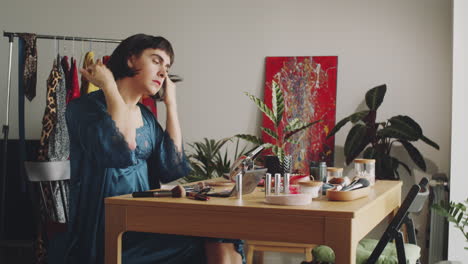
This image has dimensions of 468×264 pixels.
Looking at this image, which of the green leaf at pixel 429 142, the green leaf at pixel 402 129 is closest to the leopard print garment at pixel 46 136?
the green leaf at pixel 402 129

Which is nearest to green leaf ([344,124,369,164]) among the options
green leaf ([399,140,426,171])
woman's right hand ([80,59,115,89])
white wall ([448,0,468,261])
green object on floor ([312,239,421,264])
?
green leaf ([399,140,426,171])

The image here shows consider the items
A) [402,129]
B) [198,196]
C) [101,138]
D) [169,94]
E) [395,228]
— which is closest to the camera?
[198,196]

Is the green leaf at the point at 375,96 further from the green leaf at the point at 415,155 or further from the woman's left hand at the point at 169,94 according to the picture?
the woman's left hand at the point at 169,94

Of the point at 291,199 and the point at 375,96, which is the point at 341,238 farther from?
the point at 375,96

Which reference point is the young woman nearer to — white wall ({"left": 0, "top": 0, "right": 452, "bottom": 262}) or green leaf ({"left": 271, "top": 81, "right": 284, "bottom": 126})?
green leaf ({"left": 271, "top": 81, "right": 284, "bottom": 126})

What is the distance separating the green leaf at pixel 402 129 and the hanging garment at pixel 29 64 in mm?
2398

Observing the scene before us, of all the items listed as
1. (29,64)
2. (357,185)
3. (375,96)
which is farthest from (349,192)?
(29,64)

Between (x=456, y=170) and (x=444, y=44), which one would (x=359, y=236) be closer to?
(x=456, y=170)

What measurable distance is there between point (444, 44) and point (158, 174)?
2.65 meters

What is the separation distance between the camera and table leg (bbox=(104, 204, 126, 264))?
2.18m

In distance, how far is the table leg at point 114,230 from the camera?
2.18m

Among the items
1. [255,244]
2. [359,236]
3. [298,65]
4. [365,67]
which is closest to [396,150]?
[365,67]

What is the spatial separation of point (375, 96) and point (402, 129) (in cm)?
31

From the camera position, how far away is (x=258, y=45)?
15.8 ft
